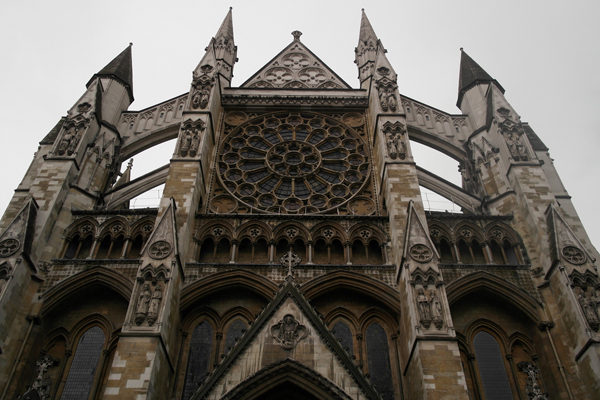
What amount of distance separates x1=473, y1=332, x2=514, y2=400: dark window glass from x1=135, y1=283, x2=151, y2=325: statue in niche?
27.3ft

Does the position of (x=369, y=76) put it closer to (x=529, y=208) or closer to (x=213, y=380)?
(x=529, y=208)

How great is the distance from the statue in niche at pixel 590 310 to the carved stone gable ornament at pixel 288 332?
21.0 ft

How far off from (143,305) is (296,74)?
562 inches

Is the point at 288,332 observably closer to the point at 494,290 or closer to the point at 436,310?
the point at 436,310

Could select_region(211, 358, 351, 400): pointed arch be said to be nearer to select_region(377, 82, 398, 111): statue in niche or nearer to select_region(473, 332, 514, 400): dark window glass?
select_region(473, 332, 514, 400): dark window glass

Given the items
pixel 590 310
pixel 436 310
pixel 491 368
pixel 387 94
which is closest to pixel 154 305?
pixel 436 310

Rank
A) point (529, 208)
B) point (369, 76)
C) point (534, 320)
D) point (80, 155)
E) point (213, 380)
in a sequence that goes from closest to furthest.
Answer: point (213, 380), point (534, 320), point (529, 208), point (80, 155), point (369, 76)

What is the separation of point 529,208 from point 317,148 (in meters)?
7.49

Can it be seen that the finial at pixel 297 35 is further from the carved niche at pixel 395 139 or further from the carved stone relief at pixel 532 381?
the carved stone relief at pixel 532 381

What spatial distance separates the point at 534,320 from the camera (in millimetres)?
13555

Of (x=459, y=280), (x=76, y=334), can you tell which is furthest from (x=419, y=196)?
(x=76, y=334)

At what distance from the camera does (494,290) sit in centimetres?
1407

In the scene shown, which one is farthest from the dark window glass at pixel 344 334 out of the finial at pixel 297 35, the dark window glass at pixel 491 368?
the finial at pixel 297 35

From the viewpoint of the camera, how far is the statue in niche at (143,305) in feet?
39.3
